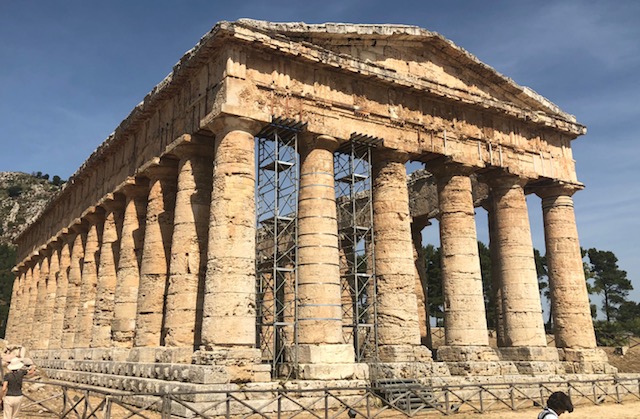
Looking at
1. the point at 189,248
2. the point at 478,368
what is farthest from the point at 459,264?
the point at 189,248

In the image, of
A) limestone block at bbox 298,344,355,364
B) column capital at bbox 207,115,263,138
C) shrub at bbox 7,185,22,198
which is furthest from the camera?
shrub at bbox 7,185,22,198

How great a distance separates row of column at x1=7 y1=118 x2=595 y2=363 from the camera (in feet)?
49.2

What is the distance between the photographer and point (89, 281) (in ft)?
82.4

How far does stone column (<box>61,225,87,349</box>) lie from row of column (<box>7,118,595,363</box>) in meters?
1.93

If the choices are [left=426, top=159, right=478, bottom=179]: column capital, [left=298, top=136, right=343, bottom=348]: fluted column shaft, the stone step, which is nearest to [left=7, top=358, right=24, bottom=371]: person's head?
[left=298, top=136, right=343, bottom=348]: fluted column shaft

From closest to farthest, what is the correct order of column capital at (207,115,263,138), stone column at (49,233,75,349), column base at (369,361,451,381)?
1. column capital at (207,115,263,138)
2. column base at (369,361,451,381)
3. stone column at (49,233,75,349)

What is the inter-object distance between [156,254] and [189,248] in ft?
7.61

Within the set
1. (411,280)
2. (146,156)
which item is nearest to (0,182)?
(146,156)

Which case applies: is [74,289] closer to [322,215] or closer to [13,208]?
[322,215]

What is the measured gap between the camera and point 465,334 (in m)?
18.5

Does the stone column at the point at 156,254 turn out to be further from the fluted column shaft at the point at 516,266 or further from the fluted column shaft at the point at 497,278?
the fluted column shaft at the point at 497,278

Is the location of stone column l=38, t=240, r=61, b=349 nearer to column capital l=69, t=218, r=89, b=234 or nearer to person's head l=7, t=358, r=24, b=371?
column capital l=69, t=218, r=89, b=234

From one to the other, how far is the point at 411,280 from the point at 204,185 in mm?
7323

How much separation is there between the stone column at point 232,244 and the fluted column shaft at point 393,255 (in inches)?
182
